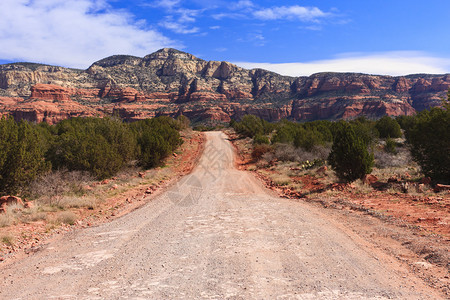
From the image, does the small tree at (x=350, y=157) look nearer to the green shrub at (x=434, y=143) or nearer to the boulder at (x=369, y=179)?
the boulder at (x=369, y=179)

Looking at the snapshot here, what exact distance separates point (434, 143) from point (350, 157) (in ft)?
14.3

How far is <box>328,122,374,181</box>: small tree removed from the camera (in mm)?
13070

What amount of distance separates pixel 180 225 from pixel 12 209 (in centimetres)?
605

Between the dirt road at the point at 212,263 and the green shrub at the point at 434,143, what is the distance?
27.9 feet

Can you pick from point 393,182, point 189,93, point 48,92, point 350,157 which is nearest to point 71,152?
point 350,157

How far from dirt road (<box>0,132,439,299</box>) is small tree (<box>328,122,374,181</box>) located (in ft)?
18.7

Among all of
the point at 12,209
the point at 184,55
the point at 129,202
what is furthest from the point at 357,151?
the point at 184,55

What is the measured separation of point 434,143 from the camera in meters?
13.3

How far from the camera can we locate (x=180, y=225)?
7.85 m

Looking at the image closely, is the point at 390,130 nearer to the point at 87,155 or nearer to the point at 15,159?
the point at 87,155

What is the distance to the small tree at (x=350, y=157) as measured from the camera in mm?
13070

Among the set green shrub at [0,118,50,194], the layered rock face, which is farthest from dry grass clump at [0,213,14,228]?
the layered rock face

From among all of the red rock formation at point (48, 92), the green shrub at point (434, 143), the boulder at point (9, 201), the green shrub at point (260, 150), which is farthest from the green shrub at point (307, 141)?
the red rock formation at point (48, 92)

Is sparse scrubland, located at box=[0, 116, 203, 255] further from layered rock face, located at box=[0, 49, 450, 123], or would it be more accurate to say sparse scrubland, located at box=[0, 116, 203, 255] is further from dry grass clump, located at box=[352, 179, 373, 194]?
layered rock face, located at box=[0, 49, 450, 123]
